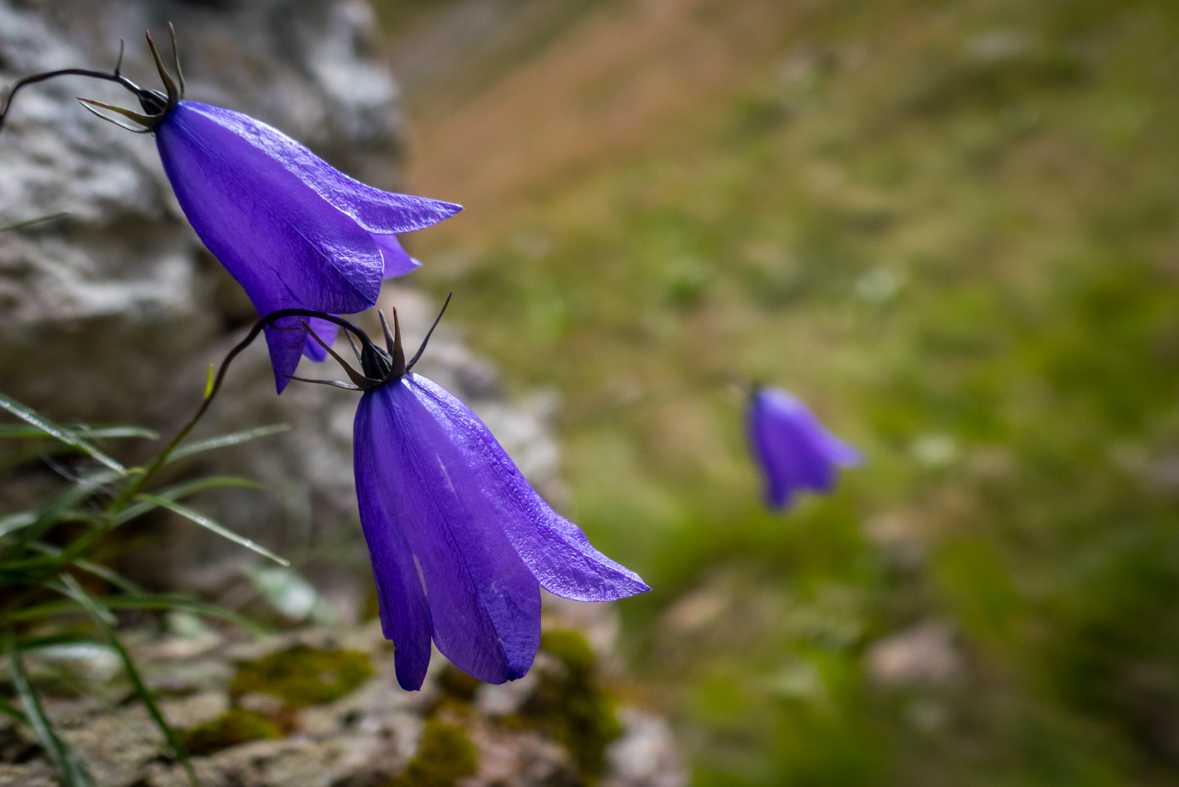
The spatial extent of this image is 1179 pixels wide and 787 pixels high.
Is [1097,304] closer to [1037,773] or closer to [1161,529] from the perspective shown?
[1161,529]

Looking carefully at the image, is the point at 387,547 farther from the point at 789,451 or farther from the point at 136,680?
the point at 789,451

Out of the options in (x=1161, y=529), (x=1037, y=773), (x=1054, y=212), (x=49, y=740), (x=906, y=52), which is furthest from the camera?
(x=906, y=52)

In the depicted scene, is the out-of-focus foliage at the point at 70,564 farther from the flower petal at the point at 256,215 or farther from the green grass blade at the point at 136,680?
the flower petal at the point at 256,215

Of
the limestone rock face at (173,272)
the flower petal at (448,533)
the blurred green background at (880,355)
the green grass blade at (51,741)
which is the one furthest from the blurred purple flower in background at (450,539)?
the blurred green background at (880,355)

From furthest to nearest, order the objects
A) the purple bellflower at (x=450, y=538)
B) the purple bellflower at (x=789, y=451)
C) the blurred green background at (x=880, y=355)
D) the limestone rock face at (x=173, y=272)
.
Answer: the purple bellflower at (x=789, y=451) < the blurred green background at (x=880, y=355) < the limestone rock face at (x=173, y=272) < the purple bellflower at (x=450, y=538)

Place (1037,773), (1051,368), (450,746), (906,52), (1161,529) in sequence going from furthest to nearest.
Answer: (906,52)
(1051,368)
(1161,529)
(1037,773)
(450,746)

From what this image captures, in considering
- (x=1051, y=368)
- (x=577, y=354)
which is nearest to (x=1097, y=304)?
(x=1051, y=368)

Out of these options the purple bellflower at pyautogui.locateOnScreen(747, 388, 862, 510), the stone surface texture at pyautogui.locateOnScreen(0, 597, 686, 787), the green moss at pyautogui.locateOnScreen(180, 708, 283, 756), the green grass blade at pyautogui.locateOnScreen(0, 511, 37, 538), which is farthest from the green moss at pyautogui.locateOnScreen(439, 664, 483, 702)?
the purple bellflower at pyautogui.locateOnScreen(747, 388, 862, 510)
